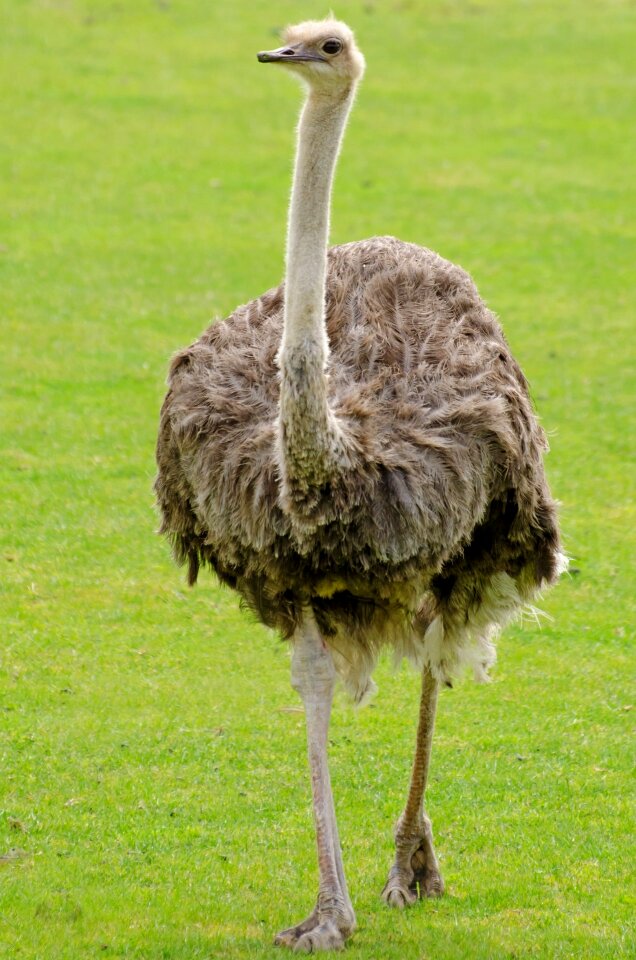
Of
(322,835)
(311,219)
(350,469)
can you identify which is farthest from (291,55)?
(322,835)

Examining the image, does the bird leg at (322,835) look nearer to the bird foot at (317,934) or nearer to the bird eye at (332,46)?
the bird foot at (317,934)

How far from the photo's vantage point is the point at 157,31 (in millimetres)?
24484

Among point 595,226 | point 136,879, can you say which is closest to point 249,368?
point 136,879

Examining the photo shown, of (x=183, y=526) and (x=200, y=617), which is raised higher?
(x=183, y=526)

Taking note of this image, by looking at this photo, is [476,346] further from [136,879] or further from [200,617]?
[200,617]

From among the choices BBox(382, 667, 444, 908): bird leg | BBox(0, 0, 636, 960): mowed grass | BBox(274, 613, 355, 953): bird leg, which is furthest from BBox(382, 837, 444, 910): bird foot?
BBox(274, 613, 355, 953): bird leg

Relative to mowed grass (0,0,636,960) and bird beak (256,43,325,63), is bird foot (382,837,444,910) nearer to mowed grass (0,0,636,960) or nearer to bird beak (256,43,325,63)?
mowed grass (0,0,636,960)

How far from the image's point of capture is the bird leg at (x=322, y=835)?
20.0 ft

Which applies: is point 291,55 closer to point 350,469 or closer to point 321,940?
point 350,469

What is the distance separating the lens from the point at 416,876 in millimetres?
6875

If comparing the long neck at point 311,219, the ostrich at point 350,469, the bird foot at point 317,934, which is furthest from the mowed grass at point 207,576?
the long neck at point 311,219

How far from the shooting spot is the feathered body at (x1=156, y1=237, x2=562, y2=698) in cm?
581

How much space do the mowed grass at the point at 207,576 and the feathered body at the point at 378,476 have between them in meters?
1.00

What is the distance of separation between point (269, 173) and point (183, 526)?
43.7ft
